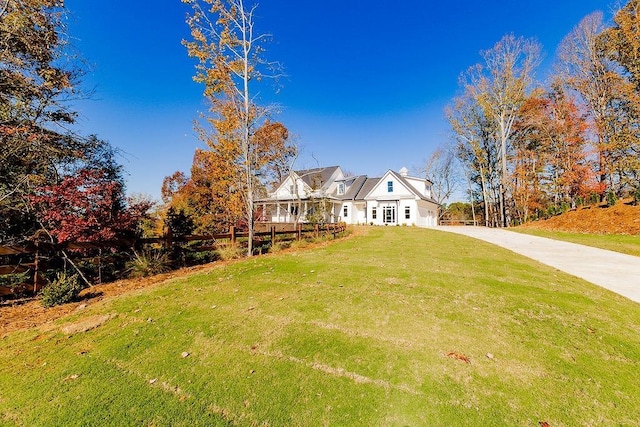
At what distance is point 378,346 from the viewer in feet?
11.3

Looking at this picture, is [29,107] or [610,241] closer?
[29,107]

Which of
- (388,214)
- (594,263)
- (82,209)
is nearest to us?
(82,209)

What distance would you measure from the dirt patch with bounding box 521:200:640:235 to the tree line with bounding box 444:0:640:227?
5.61ft

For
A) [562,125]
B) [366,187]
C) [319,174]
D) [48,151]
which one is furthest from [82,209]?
[562,125]

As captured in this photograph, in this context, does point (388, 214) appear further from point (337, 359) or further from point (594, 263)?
point (337, 359)

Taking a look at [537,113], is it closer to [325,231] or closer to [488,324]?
[325,231]

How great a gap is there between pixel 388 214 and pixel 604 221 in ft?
56.4

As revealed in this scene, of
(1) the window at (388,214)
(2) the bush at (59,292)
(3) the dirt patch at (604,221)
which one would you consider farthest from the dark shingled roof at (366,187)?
(2) the bush at (59,292)

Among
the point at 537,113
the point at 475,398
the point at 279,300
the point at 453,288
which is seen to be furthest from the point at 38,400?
the point at 537,113

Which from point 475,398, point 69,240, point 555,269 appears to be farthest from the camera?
point 555,269

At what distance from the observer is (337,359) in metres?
3.21

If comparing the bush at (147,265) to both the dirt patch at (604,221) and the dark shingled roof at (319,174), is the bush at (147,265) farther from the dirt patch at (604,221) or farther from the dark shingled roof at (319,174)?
the dark shingled roof at (319,174)

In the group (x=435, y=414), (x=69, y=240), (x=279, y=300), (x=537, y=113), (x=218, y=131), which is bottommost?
(x=435, y=414)

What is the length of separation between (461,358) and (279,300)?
3054 mm
